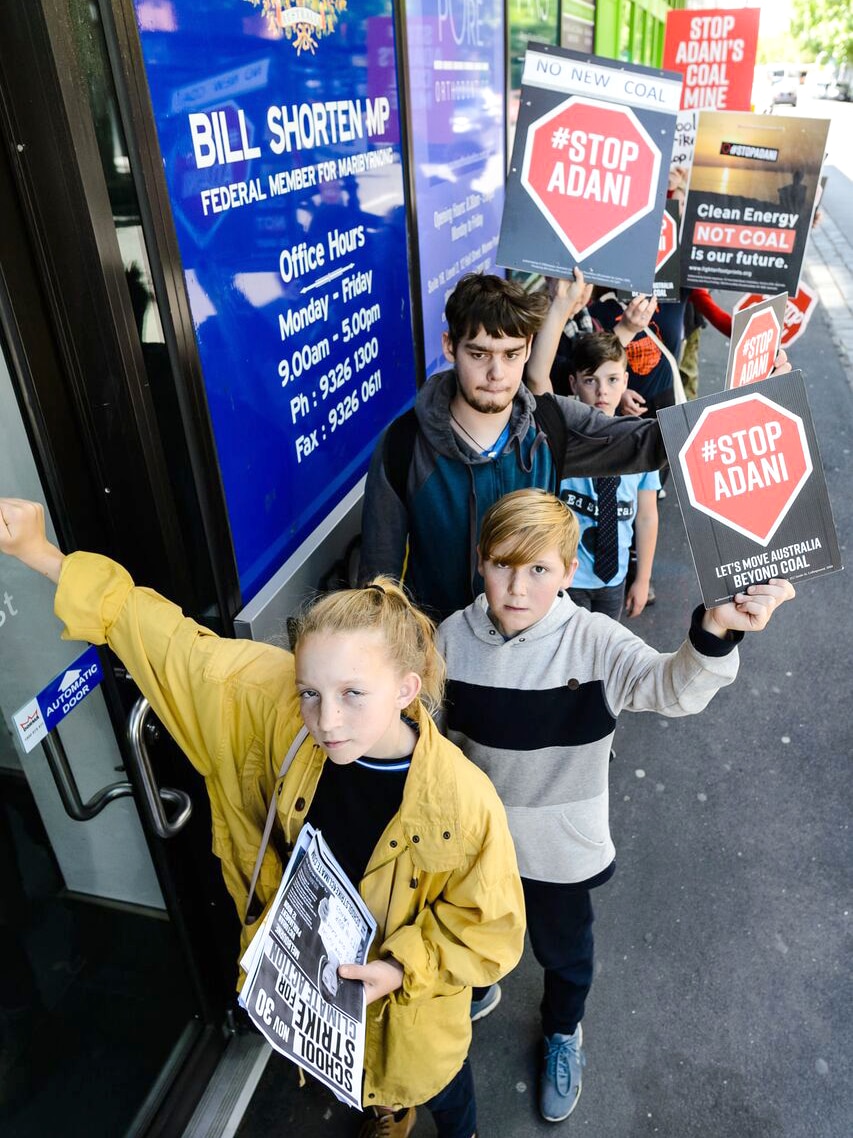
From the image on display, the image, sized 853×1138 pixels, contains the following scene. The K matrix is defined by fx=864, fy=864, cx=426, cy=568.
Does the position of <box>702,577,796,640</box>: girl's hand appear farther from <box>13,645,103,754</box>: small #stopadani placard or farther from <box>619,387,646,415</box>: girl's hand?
<box>619,387,646,415</box>: girl's hand

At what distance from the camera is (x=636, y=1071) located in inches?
101

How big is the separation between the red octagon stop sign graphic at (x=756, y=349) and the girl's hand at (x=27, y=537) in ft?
5.87

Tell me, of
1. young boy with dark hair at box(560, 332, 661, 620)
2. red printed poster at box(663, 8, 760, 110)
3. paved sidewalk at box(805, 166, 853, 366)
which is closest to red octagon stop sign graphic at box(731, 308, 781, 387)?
young boy with dark hair at box(560, 332, 661, 620)

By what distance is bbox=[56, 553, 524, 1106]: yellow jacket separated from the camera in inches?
66.1

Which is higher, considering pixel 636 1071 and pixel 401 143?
pixel 401 143

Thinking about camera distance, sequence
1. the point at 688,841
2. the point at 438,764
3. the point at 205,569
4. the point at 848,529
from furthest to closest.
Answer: the point at 848,529 → the point at 688,841 → the point at 205,569 → the point at 438,764

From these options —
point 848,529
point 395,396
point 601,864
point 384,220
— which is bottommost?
point 848,529

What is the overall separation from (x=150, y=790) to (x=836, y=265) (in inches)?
538

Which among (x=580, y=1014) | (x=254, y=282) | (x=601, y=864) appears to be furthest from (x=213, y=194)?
(x=580, y=1014)

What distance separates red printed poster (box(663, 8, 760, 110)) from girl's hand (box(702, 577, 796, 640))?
5.14m

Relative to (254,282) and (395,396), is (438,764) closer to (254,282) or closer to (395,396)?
(254,282)

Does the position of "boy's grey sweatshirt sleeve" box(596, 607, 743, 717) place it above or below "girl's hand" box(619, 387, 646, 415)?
above

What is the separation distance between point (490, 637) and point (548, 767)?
1.14ft

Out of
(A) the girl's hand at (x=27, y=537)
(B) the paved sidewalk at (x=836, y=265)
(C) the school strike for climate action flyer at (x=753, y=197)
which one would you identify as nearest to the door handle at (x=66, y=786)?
(A) the girl's hand at (x=27, y=537)
